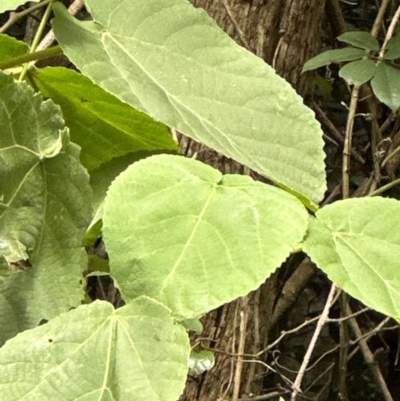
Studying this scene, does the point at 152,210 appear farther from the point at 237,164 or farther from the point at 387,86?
the point at 387,86

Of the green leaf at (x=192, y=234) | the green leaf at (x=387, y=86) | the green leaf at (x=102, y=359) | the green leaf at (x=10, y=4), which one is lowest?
the green leaf at (x=387, y=86)

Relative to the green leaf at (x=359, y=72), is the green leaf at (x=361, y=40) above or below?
above

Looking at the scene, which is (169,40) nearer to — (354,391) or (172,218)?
(172,218)

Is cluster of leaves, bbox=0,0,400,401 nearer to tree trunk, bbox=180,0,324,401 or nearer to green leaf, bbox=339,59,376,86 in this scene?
tree trunk, bbox=180,0,324,401

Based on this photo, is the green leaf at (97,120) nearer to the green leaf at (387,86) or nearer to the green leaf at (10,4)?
the green leaf at (10,4)

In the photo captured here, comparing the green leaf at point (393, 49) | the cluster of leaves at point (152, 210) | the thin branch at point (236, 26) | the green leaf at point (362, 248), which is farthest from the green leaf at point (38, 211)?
the green leaf at point (393, 49)

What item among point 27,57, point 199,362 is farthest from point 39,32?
point 199,362

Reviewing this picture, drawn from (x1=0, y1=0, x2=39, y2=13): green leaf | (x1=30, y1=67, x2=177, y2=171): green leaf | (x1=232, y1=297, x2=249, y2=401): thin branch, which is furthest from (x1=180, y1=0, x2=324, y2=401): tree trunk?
(x1=0, y1=0, x2=39, y2=13): green leaf
